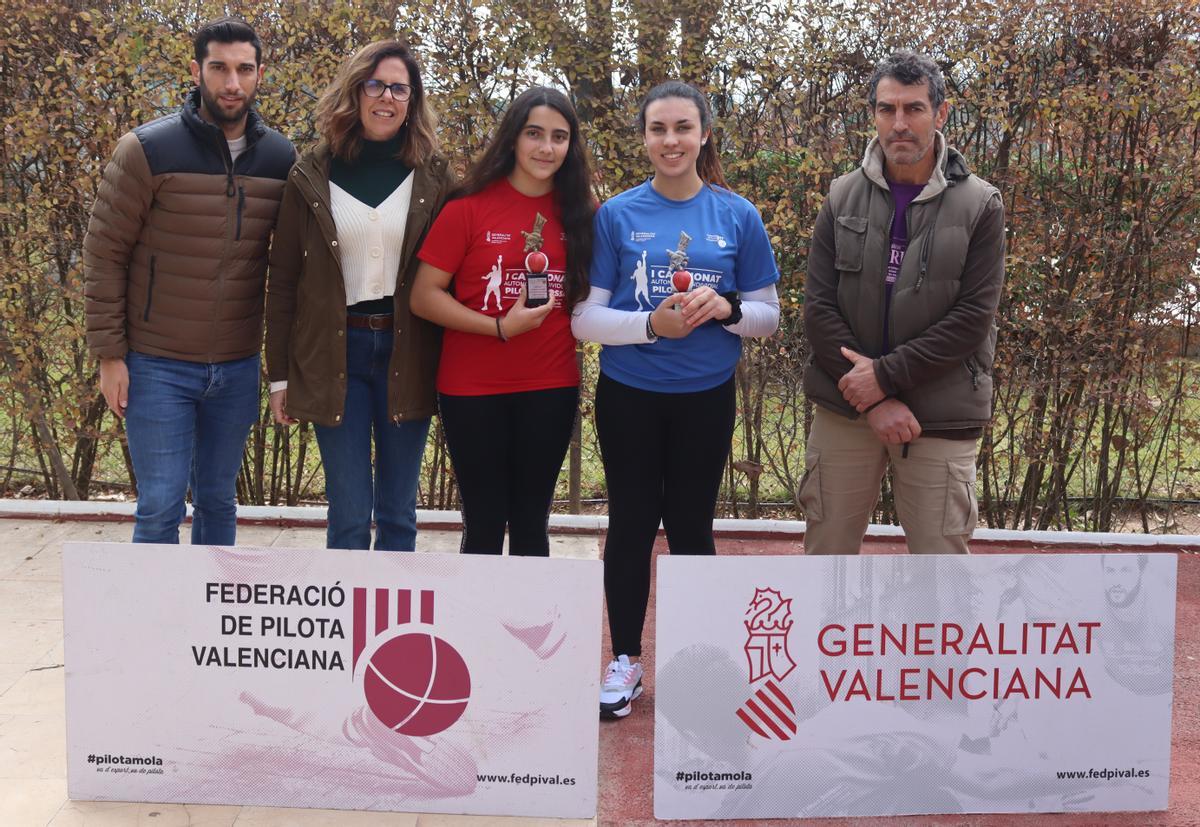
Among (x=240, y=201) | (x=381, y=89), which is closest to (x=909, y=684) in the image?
(x=381, y=89)

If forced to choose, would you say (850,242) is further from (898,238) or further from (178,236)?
(178,236)

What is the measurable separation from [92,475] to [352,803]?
4.02 metres

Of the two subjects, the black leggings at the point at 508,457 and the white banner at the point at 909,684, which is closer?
the white banner at the point at 909,684

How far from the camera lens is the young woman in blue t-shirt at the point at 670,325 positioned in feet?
10.6

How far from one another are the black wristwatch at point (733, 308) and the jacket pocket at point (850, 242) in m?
0.30

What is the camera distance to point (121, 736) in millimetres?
2855

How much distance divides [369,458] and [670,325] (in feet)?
3.43

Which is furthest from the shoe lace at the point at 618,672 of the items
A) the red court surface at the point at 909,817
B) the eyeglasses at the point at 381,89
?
the eyeglasses at the point at 381,89

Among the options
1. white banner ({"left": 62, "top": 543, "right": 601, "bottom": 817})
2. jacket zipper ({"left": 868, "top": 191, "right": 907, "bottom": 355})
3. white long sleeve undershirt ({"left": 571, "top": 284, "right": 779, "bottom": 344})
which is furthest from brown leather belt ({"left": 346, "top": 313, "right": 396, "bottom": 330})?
jacket zipper ({"left": 868, "top": 191, "right": 907, "bottom": 355})

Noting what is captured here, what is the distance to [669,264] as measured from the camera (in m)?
3.23

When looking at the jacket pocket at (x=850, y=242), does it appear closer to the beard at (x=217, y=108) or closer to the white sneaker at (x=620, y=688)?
the white sneaker at (x=620, y=688)

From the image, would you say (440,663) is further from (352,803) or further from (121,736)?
(121,736)

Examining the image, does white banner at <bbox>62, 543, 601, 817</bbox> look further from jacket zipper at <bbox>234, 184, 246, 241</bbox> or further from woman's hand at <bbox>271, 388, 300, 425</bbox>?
jacket zipper at <bbox>234, 184, 246, 241</bbox>

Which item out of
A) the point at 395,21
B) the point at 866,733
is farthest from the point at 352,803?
the point at 395,21
